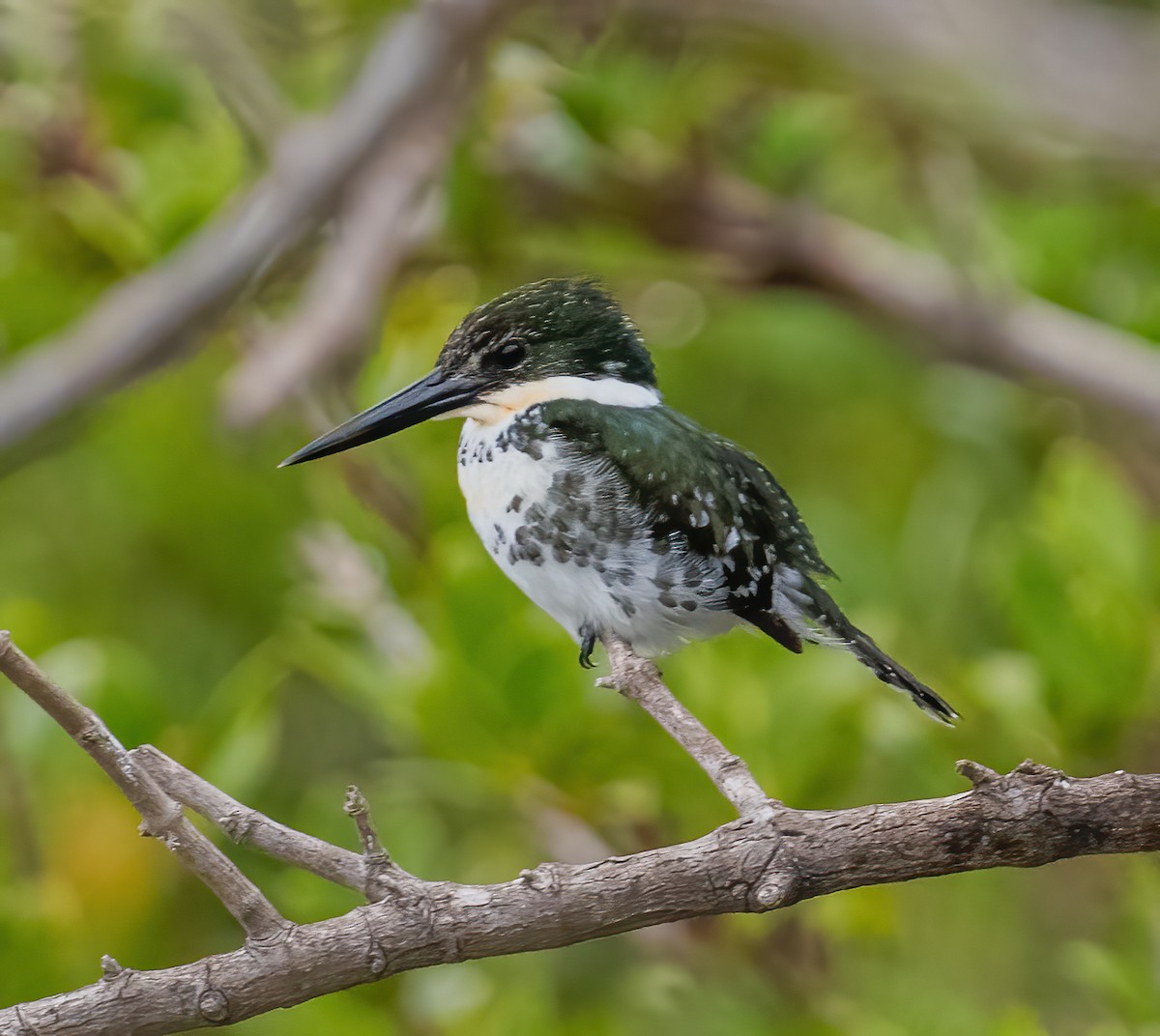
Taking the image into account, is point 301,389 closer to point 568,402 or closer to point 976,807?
point 568,402

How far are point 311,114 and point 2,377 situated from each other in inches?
32.6

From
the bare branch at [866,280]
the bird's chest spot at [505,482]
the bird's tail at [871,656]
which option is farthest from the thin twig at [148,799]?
the bare branch at [866,280]

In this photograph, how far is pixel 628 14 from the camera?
314 centimetres

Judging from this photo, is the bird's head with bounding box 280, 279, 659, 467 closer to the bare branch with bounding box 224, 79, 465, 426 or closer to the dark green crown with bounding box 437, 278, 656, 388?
the dark green crown with bounding box 437, 278, 656, 388

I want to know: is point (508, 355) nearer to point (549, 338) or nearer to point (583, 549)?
point (549, 338)

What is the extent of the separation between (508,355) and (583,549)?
229mm

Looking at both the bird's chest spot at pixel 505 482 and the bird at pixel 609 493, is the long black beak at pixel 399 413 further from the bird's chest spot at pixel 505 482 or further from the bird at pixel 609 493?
the bird's chest spot at pixel 505 482

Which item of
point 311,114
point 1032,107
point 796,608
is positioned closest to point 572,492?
point 796,608

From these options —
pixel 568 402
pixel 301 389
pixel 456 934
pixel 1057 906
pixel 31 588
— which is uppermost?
pixel 301 389

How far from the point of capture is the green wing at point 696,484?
5.33 ft

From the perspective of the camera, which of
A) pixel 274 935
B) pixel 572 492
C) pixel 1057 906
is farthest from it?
pixel 1057 906

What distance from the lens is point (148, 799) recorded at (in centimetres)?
121

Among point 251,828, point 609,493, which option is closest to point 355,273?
point 609,493

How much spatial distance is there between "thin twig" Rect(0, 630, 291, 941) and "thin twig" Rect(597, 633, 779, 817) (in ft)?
1.31
